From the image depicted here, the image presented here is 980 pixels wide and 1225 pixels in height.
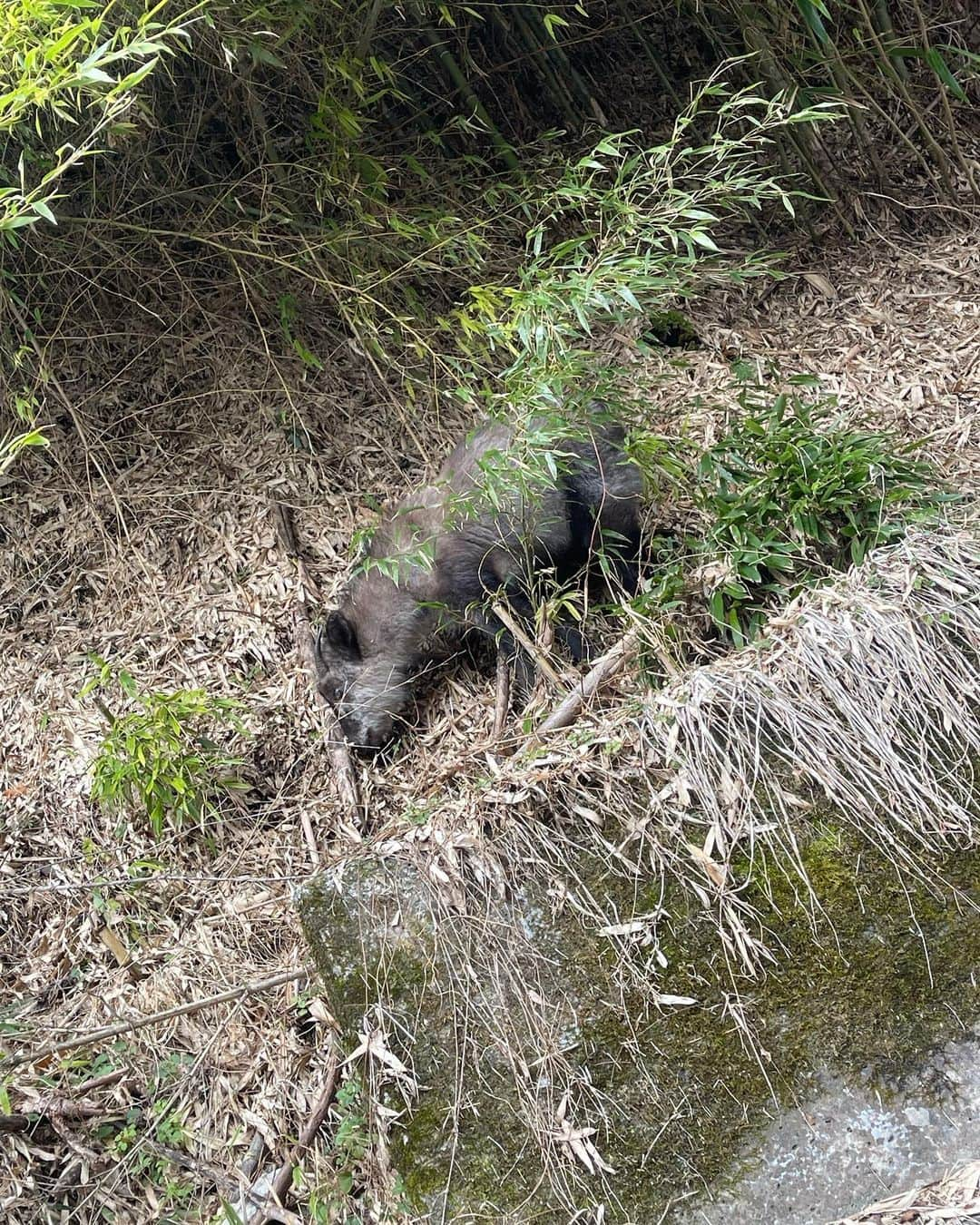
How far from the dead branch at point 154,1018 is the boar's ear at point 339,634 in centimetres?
133

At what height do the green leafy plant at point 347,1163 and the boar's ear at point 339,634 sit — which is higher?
the boar's ear at point 339,634

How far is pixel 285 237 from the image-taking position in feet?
13.5

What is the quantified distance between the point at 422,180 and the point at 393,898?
10.4 ft

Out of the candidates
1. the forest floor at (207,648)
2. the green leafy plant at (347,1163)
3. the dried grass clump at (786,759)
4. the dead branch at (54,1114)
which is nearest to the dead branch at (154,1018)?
the forest floor at (207,648)

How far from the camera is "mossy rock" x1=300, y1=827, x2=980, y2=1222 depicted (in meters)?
2.79

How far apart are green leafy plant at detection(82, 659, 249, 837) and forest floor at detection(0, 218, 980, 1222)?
11 cm

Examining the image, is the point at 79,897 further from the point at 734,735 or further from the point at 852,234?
the point at 852,234

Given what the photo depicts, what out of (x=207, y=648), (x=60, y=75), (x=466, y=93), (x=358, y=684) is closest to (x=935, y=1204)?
(x=358, y=684)

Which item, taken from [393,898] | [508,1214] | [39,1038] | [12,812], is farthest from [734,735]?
[12,812]

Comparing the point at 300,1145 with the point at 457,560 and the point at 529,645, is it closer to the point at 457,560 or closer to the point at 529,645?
the point at 529,645

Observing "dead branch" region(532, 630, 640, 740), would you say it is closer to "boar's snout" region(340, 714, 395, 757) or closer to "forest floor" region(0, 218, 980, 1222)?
"forest floor" region(0, 218, 980, 1222)

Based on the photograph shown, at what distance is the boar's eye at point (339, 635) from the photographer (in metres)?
4.25

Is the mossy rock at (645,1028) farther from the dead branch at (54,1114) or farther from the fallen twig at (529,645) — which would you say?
the dead branch at (54,1114)

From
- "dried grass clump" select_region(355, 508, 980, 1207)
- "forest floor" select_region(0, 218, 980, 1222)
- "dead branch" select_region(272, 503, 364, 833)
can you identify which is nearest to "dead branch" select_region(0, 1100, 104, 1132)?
"forest floor" select_region(0, 218, 980, 1222)
